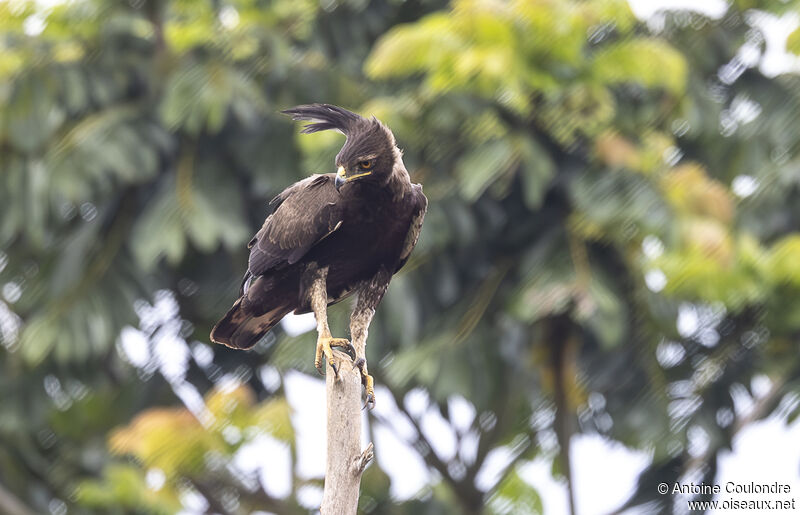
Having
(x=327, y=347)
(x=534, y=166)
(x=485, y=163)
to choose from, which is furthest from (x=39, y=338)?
(x=327, y=347)

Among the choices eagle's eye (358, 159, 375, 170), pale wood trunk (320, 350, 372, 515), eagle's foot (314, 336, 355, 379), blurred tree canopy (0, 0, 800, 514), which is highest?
eagle's eye (358, 159, 375, 170)

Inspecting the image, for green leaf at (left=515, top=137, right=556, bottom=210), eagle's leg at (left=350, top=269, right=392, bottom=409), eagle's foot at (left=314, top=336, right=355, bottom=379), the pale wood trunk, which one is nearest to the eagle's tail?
eagle's leg at (left=350, top=269, right=392, bottom=409)

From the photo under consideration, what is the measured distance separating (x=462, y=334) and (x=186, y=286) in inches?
92.9

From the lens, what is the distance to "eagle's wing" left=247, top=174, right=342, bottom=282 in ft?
14.8

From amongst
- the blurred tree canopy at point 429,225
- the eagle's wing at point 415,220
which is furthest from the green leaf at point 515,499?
the eagle's wing at point 415,220

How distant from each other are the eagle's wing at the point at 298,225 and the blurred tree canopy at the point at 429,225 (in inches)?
74.3

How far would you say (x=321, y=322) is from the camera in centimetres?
454

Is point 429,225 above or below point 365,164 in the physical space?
below

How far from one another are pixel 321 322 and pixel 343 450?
75 cm

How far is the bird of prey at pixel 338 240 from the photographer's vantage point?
176 inches

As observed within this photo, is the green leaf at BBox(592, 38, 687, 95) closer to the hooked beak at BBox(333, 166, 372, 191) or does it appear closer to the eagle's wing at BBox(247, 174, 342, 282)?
the eagle's wing at BBox(247, 174, 342, 282)

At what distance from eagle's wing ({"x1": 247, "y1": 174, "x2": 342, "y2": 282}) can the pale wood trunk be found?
650mm

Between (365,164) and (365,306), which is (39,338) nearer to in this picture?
(365,306)

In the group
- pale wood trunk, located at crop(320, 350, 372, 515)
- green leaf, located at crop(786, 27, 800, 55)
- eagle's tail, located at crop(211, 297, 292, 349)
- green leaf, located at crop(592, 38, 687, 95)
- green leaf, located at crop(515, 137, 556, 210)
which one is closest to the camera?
pale wood trunk, located at crop(320, 350, 372, 515)
